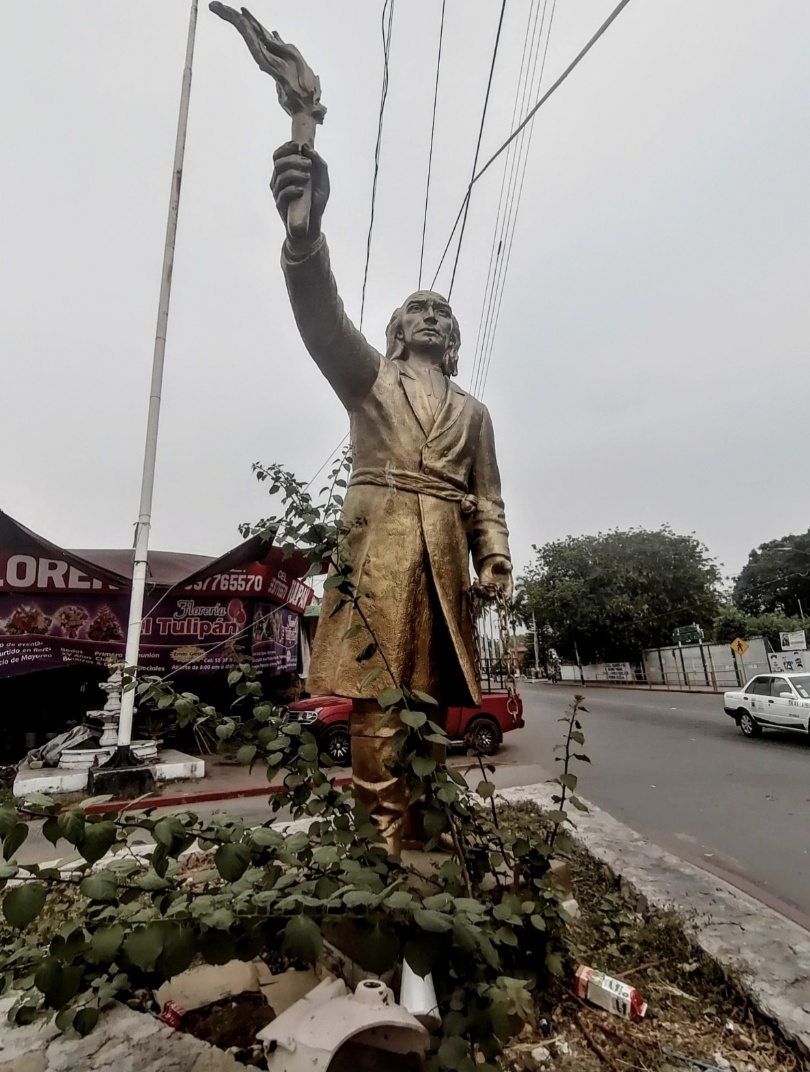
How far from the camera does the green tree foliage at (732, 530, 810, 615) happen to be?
120 feet

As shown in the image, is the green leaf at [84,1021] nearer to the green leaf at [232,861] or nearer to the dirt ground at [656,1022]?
the green leaf at [232,861]

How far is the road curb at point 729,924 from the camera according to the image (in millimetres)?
1673

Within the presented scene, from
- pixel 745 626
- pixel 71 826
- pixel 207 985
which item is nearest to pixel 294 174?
pixel 71 826

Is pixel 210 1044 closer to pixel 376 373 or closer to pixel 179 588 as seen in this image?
pixel 376 373

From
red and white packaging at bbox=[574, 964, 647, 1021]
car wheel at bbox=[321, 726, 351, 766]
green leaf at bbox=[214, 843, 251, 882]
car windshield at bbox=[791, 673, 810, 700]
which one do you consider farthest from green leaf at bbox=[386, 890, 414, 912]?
car windshield at bbox=[791, 673, 810, 700]

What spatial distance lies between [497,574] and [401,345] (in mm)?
1106

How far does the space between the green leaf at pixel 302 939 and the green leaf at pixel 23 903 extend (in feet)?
1.14

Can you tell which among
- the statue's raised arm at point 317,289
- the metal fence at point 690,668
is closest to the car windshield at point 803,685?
the statue's raised arm at point 317,289

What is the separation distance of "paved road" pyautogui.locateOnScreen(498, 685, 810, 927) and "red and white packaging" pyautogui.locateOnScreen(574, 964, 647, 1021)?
55.3 inches

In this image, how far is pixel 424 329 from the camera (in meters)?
2.54

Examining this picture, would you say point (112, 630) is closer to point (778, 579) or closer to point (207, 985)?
point (207, 985)

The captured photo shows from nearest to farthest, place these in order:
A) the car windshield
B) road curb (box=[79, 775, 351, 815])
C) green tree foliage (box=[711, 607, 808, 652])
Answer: road curb (box=[79, 775, 351, 815])
the car windshield
green tree foliage (box=[711, 607, 808, 652])

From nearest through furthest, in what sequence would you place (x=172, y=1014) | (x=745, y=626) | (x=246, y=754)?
(x=246, y=754)
(x=172, y=1014)
(x=745, y=626)

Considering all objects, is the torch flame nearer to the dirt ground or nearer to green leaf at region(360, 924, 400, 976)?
green leaf at region(360, 924, 400, 976)
